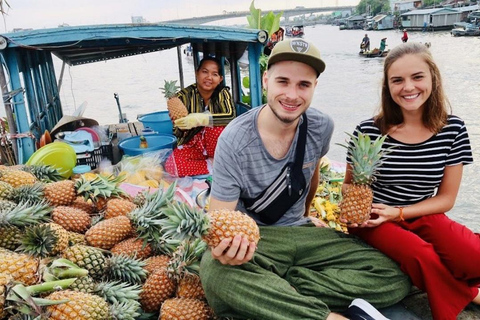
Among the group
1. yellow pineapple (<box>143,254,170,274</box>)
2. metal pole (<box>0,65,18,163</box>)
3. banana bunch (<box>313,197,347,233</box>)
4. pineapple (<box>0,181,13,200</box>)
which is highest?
metal pole (<box>0,65,18,163</box>)

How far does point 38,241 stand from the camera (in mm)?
2348

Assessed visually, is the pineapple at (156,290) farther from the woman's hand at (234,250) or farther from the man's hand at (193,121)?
the man's hand at (193,121)

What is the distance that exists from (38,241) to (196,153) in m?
3.38

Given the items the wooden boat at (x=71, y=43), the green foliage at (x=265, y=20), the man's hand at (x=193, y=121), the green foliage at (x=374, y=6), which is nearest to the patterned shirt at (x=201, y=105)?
the man's hand at (x=193, y=121)

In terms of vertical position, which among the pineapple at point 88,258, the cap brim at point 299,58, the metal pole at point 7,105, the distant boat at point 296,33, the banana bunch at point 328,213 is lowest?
the banana bunch at point 328,213

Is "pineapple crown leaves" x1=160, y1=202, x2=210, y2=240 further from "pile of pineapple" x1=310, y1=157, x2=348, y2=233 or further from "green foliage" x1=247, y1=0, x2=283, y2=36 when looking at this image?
"green foliage" x1=247, y1=0, x2=283, y2=36

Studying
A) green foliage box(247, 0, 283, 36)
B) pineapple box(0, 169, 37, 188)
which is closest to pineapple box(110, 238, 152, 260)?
pineapple box(0, 169, 37, 188)

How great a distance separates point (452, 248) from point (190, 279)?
1780mm

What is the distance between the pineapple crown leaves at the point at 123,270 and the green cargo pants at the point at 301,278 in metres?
0.45

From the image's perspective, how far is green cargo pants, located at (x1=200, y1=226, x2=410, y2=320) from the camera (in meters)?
2.23

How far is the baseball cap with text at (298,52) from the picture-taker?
7.98ft

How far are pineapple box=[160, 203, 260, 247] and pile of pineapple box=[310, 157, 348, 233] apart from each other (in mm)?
2147

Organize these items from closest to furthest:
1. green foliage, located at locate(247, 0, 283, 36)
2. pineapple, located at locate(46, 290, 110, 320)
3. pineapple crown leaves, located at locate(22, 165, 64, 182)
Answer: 1. pineapple, located at locate(46, 290, 110, 320)
2. pineapple crown leaves, located at locate(22, 165, 64, 182)
3. green foliage, located at locate(247, 0, 283, 36)

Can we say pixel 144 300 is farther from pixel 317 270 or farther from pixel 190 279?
pixel 317 270
